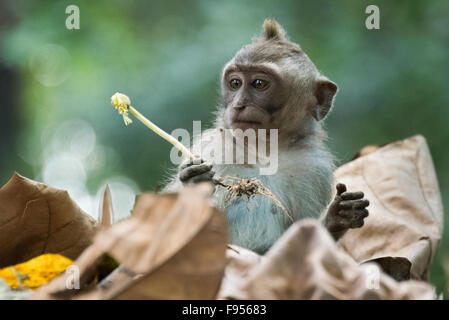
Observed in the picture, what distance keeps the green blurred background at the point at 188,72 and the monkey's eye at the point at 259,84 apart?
3299 mm

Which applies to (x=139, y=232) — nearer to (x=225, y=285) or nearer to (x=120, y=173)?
(x=225, y=285)

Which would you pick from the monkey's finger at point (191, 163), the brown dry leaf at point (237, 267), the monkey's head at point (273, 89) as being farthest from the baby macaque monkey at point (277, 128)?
the brown dry leaf at point (237, 267)

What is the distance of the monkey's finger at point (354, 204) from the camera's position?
3.57 metres

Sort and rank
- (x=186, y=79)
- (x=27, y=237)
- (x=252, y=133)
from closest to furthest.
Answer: (x=27, y=237), (x=252, y=133), (x=186, y=79)

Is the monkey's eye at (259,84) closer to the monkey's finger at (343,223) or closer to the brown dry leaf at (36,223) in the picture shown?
the monkey's finger at (343,223)

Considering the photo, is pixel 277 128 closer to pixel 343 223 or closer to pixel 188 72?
pixel 343 223

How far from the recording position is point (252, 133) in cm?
427

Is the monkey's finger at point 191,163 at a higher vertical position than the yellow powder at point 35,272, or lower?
higher

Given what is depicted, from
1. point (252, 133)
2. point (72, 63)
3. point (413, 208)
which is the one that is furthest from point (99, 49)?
point (413, 208)

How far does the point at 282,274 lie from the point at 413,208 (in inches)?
98.4

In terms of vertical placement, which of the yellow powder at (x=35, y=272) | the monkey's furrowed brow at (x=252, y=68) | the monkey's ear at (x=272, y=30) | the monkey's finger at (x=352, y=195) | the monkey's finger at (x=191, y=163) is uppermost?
the monkey's ear at (x=272, y=30)

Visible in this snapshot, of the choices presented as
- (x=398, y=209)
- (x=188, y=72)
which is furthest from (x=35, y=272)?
(x=188, y=72)

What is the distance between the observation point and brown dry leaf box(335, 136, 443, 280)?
3036 mm

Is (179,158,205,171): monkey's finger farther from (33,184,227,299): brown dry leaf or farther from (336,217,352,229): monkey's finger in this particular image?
(33,184,227,299): brown dry leaf
